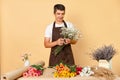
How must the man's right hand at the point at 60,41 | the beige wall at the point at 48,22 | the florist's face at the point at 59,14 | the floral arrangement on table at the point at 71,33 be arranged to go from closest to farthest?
the floral arrangement on table at the point at 71,33, the man's right hand at the point at 60,41, the florist's face at the point at 59,14, the beige wall at the point at 48,22

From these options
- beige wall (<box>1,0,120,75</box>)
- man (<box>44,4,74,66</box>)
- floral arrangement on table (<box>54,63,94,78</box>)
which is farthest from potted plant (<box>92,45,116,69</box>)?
beige wall (<box>1,0,120,75</box>)

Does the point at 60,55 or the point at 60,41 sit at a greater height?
the point at 60,41

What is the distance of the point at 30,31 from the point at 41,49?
313mm

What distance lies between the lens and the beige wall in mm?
4227

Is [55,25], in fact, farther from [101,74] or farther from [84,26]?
[101,74]

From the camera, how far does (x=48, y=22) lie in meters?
4.25

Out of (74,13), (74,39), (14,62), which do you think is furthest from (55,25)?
(14,62)

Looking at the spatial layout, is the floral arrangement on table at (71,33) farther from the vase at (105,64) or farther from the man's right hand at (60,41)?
the vase at (105,64)

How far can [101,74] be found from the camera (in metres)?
2.22

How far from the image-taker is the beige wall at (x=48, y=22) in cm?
423

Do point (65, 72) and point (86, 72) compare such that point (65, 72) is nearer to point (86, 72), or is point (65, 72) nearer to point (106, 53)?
point (86, 72)

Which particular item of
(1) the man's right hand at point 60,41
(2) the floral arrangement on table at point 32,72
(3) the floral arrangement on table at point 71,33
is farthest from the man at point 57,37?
(2) the floral arrangement on table at point 32,72

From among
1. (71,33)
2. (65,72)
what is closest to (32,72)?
(65,72)

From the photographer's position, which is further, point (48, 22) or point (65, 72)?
point (48, 22)
